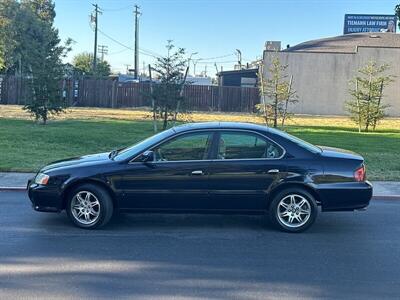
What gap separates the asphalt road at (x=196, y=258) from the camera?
478cm

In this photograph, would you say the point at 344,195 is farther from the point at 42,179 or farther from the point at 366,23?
the point at 366,23

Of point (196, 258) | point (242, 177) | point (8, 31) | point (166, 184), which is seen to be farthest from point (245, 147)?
point (8, 31)

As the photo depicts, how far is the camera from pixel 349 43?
45719 mm

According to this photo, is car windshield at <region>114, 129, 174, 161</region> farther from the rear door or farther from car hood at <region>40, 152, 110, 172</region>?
the rear door

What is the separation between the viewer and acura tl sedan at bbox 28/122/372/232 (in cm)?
682

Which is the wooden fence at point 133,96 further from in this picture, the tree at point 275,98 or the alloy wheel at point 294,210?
the alloy wheel at point 294,210

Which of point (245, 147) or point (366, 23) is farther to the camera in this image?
point (366, 23)

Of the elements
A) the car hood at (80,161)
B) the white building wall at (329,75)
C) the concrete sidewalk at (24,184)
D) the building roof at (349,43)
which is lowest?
the concrete sidewalk at (24,184)

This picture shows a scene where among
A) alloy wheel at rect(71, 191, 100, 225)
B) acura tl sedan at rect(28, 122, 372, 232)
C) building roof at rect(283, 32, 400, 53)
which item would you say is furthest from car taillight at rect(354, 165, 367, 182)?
building roof at rect(283, 32, 400, 53)

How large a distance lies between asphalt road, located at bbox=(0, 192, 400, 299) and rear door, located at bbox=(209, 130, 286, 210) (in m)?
0.40

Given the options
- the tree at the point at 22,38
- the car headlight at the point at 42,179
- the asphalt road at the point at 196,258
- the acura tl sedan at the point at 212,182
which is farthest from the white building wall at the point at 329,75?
the car headlight at the point at 42,179

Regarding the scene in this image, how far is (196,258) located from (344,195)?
7.64ft

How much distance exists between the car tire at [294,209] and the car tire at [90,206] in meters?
2.14

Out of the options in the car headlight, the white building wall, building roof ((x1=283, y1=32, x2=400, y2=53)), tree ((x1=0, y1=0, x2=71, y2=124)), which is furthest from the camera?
tree ((x1=0, y1=0, x2=71, y2=124))
